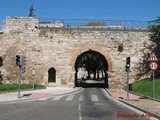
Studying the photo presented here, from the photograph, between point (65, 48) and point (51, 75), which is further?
point (51, 75)

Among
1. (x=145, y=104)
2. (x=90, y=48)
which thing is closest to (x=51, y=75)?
(x=90, y=48)

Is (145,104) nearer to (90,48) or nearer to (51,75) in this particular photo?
(90,48)

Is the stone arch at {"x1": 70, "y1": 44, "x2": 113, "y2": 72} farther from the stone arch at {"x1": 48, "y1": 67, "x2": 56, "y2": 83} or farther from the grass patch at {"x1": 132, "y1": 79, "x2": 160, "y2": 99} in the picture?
the grass patch at {"x1": 132, "y1": 79, "x2": 160, "y2": 99}

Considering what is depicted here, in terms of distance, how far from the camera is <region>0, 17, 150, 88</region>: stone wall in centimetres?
3928

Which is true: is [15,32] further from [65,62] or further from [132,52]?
[132,52]

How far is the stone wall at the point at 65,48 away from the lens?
39.3 metres

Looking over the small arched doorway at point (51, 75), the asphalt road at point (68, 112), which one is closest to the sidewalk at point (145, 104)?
the asphalt road at point (68, 112)

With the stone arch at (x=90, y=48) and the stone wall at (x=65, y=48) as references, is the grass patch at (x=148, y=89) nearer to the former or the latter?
the stone wall at (x=65, y=48)

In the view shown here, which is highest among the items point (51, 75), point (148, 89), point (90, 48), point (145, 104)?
point (90, 48)

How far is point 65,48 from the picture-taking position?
129ft

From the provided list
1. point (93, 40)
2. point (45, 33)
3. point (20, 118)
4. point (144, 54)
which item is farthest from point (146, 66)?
point (20, 118)

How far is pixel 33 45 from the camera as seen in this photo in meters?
39.4

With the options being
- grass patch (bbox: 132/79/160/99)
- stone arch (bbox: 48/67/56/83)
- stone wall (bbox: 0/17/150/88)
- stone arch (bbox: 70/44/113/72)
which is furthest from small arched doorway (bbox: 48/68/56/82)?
grass patch (bbox: 132/79/160/99)

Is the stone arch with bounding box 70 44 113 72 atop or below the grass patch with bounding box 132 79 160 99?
atop
